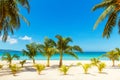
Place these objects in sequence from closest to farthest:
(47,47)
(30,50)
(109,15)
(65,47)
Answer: (109,15), (30,50), (47,47), (65,47)

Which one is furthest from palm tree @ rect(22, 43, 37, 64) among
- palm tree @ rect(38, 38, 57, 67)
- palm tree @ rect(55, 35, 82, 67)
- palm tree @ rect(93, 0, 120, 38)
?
palm tree @ rect(93, 0, 120, 38)

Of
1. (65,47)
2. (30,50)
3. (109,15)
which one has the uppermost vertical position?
(109,15)

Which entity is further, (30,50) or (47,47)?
(47,47)

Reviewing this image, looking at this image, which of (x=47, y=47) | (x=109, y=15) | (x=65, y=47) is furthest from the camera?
(x=65, y=47)

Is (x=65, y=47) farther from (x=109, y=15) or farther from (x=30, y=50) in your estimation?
(x=109, y=15)

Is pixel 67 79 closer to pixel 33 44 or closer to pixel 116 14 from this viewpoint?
pixel 116 14

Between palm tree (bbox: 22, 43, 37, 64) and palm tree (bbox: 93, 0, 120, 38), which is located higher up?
palm tree (bbox: 93, 0, 120, 38)

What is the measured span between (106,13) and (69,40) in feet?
25.2

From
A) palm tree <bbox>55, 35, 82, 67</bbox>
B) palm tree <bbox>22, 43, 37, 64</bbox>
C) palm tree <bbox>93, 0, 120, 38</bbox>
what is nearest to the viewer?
palm tree <bbox>93, 0, 120, 38</bbox>

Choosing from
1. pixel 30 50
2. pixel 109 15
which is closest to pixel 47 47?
pixel 30 50

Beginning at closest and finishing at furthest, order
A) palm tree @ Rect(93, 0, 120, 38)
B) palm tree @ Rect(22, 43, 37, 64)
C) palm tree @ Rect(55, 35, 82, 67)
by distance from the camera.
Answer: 1. palm tree @ Rect(93, 0, 120, 38)
2. palm tree @ Rect(22, 43, 37, 64)
3. palm tree @ Rect(55, 35, 82, 67)

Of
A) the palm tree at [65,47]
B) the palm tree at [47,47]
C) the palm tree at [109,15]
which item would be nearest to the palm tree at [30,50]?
the palm tree at [47,47]

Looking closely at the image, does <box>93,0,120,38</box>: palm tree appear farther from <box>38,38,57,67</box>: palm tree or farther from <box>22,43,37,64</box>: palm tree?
<box>22,43,37,64</box>: palm tree

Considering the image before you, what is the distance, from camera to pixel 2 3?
44.5 feet
